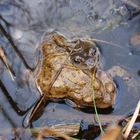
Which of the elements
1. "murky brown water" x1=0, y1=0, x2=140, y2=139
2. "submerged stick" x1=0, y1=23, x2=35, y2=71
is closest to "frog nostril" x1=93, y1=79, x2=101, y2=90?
"murky brown water" x1=0, y1=0, x2=140, y2=139

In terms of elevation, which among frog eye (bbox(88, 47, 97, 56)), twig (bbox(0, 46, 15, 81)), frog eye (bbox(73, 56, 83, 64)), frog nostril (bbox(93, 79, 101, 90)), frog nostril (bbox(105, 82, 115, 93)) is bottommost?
frog nostril (bbox(105, 82, 115, 93))

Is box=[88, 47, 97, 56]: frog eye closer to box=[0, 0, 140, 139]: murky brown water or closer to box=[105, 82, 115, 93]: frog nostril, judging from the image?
box=[0, 0, 140, 139]: murky brown water

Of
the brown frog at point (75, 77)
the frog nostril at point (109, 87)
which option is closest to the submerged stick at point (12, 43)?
the brown frog at point (75, 77)

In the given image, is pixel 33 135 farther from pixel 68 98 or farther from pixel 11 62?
pixel 11 62

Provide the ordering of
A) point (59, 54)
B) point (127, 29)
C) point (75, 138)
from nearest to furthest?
point (75, 138) → point (59, 54) → point (127, 29)

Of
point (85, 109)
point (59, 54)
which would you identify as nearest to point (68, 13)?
point (59, 54)

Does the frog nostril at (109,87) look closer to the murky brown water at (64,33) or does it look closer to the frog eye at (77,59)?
the murky brown water at (64,33)
